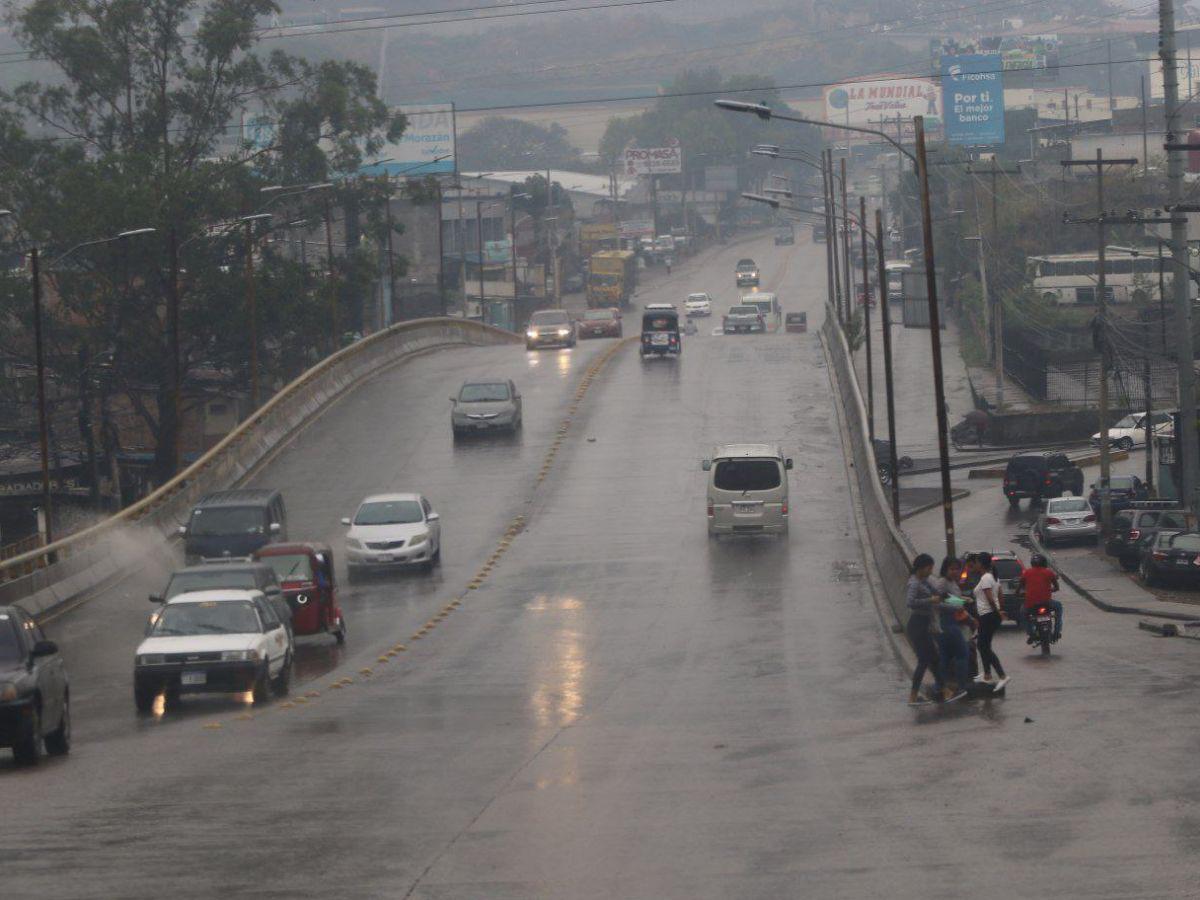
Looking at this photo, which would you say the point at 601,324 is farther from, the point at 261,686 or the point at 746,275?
the point at 261,686

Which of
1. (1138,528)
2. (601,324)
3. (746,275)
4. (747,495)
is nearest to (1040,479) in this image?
(1138,528)

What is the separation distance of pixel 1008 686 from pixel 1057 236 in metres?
108

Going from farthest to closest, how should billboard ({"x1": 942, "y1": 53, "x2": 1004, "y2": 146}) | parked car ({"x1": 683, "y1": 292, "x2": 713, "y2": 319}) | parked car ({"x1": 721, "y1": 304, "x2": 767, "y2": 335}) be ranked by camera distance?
billboard ({"x1": 942, "y1": 53, "x2": 1004, "y2": 146}), parked car ({"x1": 683, "y1": 292, "x2": 713, "y2": 319}), parked car ({"x1": 721, "y1": 304, "x2": 767, "y2": 335})

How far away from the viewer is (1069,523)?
177 ft

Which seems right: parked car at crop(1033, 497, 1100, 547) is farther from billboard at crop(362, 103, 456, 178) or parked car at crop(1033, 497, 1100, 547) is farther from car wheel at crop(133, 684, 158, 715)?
billboard at crop(362, 103, 456, 178)

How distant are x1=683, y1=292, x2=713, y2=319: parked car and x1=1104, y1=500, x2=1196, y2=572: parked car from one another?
9013cm

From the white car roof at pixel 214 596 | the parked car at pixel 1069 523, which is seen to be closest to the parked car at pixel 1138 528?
the parked car at pixel 1069 523

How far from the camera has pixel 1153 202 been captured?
116625mm

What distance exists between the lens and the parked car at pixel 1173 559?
137 feet

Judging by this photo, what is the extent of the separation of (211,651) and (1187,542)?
25863mm

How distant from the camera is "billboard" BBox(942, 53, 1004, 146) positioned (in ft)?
504

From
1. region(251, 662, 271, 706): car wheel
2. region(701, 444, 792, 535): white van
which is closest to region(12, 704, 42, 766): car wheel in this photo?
region(251, 662, 271, 706): car wheel

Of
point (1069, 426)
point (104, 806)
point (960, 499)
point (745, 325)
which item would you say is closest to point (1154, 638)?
point (104, 806)

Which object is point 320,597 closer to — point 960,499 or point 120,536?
point 120,536
